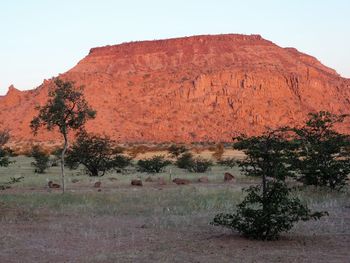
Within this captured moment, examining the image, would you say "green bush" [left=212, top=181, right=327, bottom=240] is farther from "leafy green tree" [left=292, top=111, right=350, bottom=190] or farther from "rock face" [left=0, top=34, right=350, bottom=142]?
"rock face" [left=0, top=34, right=350, bottom=142]

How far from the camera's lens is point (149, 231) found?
12.5m

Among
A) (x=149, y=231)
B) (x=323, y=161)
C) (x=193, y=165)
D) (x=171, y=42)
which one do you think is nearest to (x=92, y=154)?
(x=193, y=165)

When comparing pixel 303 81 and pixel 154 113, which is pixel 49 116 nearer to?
pixel 154 113

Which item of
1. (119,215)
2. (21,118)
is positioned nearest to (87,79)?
(21,118)

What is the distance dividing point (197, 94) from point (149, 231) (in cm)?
9556

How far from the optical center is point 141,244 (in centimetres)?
1088

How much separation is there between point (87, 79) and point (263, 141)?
10600cm

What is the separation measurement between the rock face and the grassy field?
77247mm

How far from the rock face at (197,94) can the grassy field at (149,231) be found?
77247 millimetres

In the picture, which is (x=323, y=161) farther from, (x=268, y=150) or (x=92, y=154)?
(x=92, y=154)

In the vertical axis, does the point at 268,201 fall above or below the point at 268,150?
below

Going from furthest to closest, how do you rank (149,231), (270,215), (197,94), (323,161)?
(197,94) < (323,161) < (149,231) < (270,215)

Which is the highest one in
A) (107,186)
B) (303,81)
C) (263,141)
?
(303,81)

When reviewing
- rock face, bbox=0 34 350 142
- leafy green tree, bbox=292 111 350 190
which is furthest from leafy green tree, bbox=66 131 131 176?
rock face, bbox=0 34 350 142
